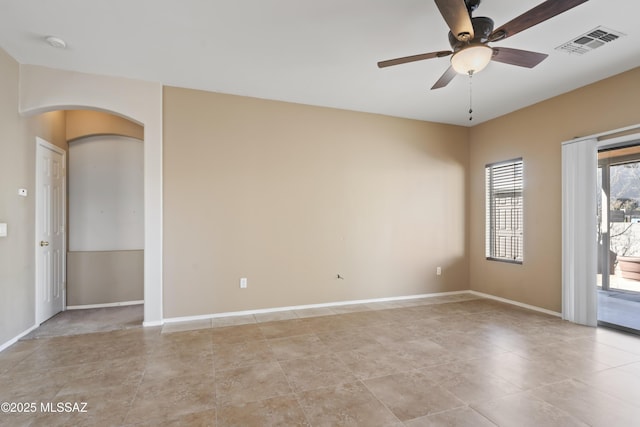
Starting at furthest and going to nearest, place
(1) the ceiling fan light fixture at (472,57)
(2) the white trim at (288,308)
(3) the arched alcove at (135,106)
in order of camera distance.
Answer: (2) the white trim at (288,308) < (3) the arched alcove at (135,106) < (1) the ceiling fan light fixture at (472,57)

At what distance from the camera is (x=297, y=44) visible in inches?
114

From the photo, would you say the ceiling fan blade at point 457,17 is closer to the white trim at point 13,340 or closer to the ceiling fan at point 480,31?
the ceiling fan at point 480,31

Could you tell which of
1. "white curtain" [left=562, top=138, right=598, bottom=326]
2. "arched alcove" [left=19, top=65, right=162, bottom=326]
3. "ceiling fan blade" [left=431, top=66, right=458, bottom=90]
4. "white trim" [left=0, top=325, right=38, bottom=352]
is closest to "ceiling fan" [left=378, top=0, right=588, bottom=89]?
"ceiling fan blade" [left=431, top=66, right=458, bottom=90]

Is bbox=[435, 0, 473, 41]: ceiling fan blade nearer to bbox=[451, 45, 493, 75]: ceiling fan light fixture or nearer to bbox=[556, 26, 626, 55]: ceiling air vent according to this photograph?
bbox=[451, 45, 493, 75]: ceiling fan light fixture

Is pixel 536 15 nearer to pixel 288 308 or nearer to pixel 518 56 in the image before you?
pixel 518 56

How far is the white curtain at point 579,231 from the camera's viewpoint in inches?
143

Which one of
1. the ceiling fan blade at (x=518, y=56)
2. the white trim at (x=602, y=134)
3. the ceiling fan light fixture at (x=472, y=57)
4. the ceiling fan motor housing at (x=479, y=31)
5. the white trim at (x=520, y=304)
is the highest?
the ceiling fan motor housing at (x=479, y=31)

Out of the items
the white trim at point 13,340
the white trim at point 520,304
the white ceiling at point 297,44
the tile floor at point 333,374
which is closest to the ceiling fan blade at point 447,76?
the white ceiling at point 297,44

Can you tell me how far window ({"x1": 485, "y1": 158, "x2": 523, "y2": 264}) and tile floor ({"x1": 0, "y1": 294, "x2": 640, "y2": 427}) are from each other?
1.30 m

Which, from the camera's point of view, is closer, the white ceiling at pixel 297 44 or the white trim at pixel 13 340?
the white ceiling at pixel 297 44

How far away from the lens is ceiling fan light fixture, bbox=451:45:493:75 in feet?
7.04

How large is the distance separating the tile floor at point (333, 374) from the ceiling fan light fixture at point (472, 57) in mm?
2398

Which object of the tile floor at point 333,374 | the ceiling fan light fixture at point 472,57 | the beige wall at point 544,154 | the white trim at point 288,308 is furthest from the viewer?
the white trim at point 288,308

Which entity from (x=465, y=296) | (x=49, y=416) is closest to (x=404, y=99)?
(x=465, y=296)
